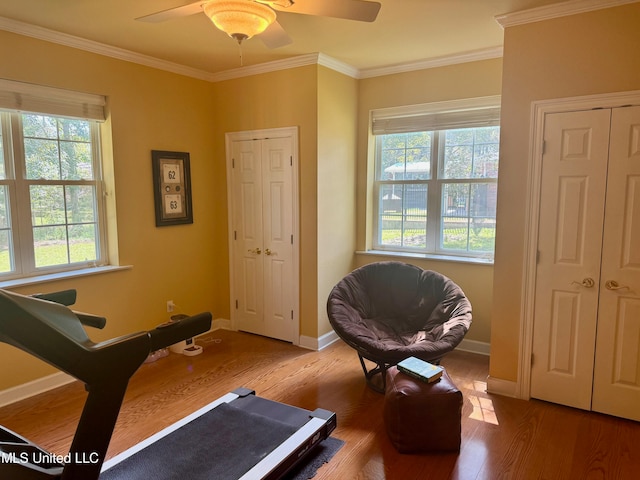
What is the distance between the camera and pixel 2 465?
1381 mm

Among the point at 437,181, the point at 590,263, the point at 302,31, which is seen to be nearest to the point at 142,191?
the point at 302,31

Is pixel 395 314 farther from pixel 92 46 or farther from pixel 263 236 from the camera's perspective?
pixel 92 46

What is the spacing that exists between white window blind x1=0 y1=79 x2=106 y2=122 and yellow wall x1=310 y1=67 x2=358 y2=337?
1.88m

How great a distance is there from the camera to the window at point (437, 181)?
3.91 meters

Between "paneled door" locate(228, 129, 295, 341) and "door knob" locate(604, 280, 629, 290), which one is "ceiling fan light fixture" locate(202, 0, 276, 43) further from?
"door knob" locate(604, 280, 629, 290)

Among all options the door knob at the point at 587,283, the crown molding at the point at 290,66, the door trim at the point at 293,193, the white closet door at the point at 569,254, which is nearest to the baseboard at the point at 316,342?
the door trim at the point at 293,193

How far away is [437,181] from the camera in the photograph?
415 cm

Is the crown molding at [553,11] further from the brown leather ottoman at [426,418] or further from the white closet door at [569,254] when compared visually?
the brown leather ottoman at [426,418]

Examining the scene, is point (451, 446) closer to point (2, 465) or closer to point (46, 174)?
point (2, 465)

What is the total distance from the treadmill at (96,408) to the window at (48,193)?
5.65ft

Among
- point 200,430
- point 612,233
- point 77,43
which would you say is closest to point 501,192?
point 612,233

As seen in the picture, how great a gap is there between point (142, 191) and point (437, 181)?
2.75m

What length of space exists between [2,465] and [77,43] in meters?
3.08

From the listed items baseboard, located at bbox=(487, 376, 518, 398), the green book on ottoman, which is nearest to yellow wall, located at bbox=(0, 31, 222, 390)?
the green book on ottoman
